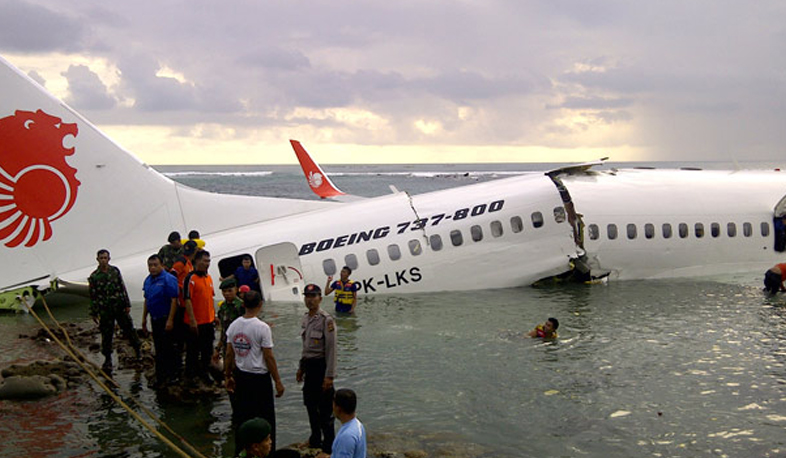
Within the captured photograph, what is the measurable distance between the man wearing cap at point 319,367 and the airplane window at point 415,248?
29.7 feet

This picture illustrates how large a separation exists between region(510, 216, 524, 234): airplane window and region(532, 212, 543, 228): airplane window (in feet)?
1.06

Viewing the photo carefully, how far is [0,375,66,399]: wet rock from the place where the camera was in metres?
9.80

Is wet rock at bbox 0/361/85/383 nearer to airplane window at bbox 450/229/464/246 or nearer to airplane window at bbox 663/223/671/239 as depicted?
airplane window at bbox 450/229/464/246

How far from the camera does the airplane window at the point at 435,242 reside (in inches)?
674

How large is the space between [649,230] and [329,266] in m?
8.29

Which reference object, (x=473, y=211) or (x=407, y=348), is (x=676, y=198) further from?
(x=407, y=348)

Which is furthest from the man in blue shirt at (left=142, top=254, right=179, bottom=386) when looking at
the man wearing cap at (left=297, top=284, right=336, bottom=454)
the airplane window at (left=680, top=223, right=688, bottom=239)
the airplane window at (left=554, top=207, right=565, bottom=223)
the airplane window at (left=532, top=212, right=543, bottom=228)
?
the airplane window at (left=680, top=223, right=688, bottom=239)

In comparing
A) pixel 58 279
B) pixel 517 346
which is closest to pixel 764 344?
pixel 517 346

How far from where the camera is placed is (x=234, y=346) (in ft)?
25.1

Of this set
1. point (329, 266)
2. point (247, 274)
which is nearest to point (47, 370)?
point (247, 274)

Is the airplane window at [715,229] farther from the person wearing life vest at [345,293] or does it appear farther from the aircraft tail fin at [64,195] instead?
the aircraft tail fin at [64,195]

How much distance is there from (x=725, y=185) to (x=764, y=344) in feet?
25.9

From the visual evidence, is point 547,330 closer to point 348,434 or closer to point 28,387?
point 348,434

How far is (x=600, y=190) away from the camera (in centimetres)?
1866
